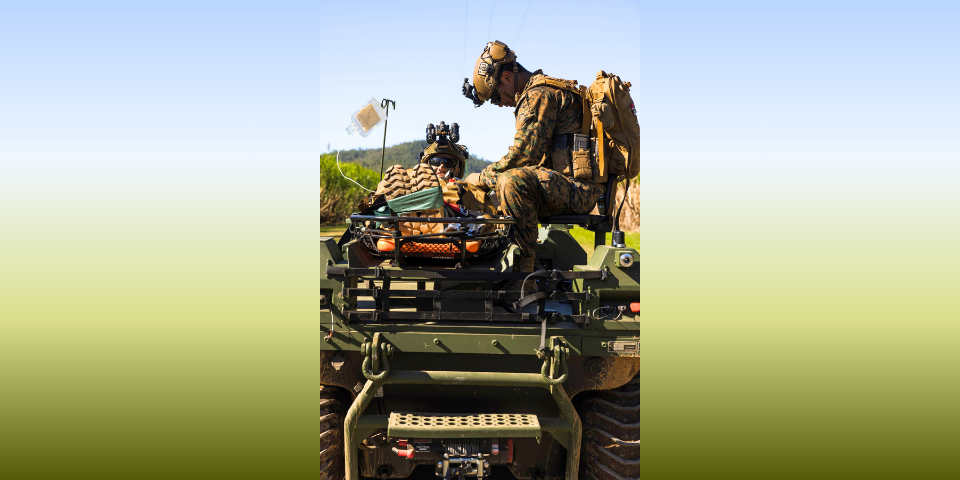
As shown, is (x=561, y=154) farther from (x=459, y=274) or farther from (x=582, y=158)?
(x=459, y=274)

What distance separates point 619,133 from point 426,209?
211 centimetres

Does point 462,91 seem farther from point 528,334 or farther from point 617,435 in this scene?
point 617,435

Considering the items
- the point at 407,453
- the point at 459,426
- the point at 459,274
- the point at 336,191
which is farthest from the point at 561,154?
the point at 336,191

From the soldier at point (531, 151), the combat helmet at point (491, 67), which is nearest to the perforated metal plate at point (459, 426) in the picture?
the soldier at point (531, 151)

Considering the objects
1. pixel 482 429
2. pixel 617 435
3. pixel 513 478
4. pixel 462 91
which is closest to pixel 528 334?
pixel 482 429

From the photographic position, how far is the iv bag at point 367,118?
5.82 meters

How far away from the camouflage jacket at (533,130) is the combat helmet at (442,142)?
1.34m

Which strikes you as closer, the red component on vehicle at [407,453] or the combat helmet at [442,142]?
the red component on vehicle at [407,453]

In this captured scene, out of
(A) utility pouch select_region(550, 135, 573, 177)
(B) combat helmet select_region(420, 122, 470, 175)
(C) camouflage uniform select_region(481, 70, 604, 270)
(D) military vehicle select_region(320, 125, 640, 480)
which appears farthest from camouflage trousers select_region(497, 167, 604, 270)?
(B) combat helmet select_region(420, 122, 470, 175)

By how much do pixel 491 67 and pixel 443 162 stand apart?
1.33 meters

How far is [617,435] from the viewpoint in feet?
15.8

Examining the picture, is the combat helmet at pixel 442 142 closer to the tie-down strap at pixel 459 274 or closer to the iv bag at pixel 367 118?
the iv bag at pixel 367 118

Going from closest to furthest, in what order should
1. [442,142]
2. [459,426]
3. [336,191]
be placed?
[459,426] < [442,142] < [336,191]

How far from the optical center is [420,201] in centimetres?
473
